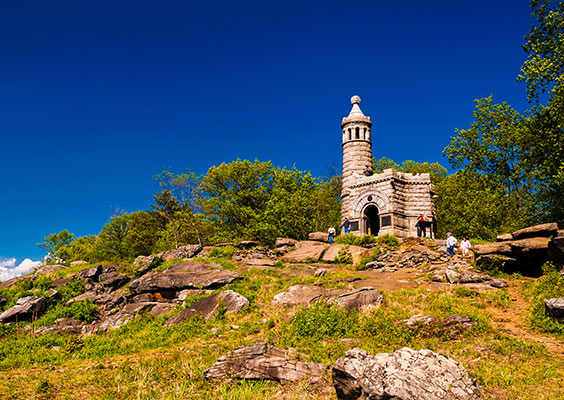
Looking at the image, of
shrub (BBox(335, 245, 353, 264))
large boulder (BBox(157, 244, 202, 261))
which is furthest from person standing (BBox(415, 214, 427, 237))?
large boulder (BBox(157, 244, 202, 261))

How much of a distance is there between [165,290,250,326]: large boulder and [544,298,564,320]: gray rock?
10.6 m

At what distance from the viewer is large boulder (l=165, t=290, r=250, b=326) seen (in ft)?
52.4

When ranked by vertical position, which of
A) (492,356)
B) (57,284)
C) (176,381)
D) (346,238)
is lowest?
(176,381)

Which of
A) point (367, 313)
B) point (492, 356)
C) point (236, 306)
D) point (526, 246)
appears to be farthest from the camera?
point (526, 246)

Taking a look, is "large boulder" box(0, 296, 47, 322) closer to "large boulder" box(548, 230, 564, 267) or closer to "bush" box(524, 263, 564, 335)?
"bush" box(524, 263, 564, 335)

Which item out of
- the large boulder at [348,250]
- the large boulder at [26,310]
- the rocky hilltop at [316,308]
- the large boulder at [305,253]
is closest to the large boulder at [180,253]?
the rocky hilltop at [316,308]

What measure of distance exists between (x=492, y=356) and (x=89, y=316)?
16.9 meters

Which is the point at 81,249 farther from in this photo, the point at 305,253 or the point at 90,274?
the point at 305,253

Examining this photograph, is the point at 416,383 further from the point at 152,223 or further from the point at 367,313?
the point at 152,223

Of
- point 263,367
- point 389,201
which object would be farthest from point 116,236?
point 263,367

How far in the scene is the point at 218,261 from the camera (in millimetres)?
24422

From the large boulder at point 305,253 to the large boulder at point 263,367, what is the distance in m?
16.5

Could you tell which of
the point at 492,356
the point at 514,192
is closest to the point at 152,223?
the point at 514,192

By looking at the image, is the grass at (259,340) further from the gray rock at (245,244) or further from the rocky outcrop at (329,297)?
the gray rock at (245,244)
